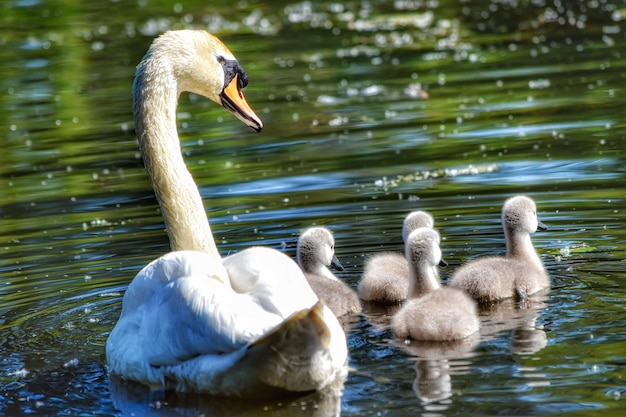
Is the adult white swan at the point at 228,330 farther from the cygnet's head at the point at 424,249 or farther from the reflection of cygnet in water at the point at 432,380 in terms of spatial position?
the cygnet's head at the point at 424,249

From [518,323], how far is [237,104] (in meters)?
2.48

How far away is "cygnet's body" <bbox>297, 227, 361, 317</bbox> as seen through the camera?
776 centimetres

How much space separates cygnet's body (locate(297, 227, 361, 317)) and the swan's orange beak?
84 cm

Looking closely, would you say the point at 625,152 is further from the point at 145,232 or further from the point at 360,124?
the point at 145,232

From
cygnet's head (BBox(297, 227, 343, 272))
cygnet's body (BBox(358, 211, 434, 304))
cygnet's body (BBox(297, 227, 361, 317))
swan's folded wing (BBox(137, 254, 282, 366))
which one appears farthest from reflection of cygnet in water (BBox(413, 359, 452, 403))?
cygnet's head (BBox(297, 227, 343, 272))

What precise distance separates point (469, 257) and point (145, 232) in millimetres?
3071

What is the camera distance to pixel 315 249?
8234 millimetres

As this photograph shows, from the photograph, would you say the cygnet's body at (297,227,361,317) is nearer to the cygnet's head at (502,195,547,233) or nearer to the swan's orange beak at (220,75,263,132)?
the swan's orange beak at (220,75,263,132)

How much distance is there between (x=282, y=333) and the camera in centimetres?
558

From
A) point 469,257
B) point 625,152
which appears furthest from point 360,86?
point 469,257

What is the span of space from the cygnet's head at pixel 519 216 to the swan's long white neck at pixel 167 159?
212cm

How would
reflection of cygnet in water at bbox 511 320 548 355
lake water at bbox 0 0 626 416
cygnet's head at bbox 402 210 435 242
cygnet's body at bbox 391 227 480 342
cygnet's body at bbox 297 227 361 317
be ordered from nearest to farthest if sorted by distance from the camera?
lake water at bbox 0 0 626 416 → reflection of cygnet in water at bbox 511 320 548 355 → cygnet's body at bbox 391 227 480 342 → cygnet's body at bbox 297 227 361 317 → cygnet's head at bbox 402 210 435 242

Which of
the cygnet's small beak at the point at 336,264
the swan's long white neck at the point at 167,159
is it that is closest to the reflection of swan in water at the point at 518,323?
the cygnet's small beak at the point at 336,264

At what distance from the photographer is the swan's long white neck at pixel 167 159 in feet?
24.7
